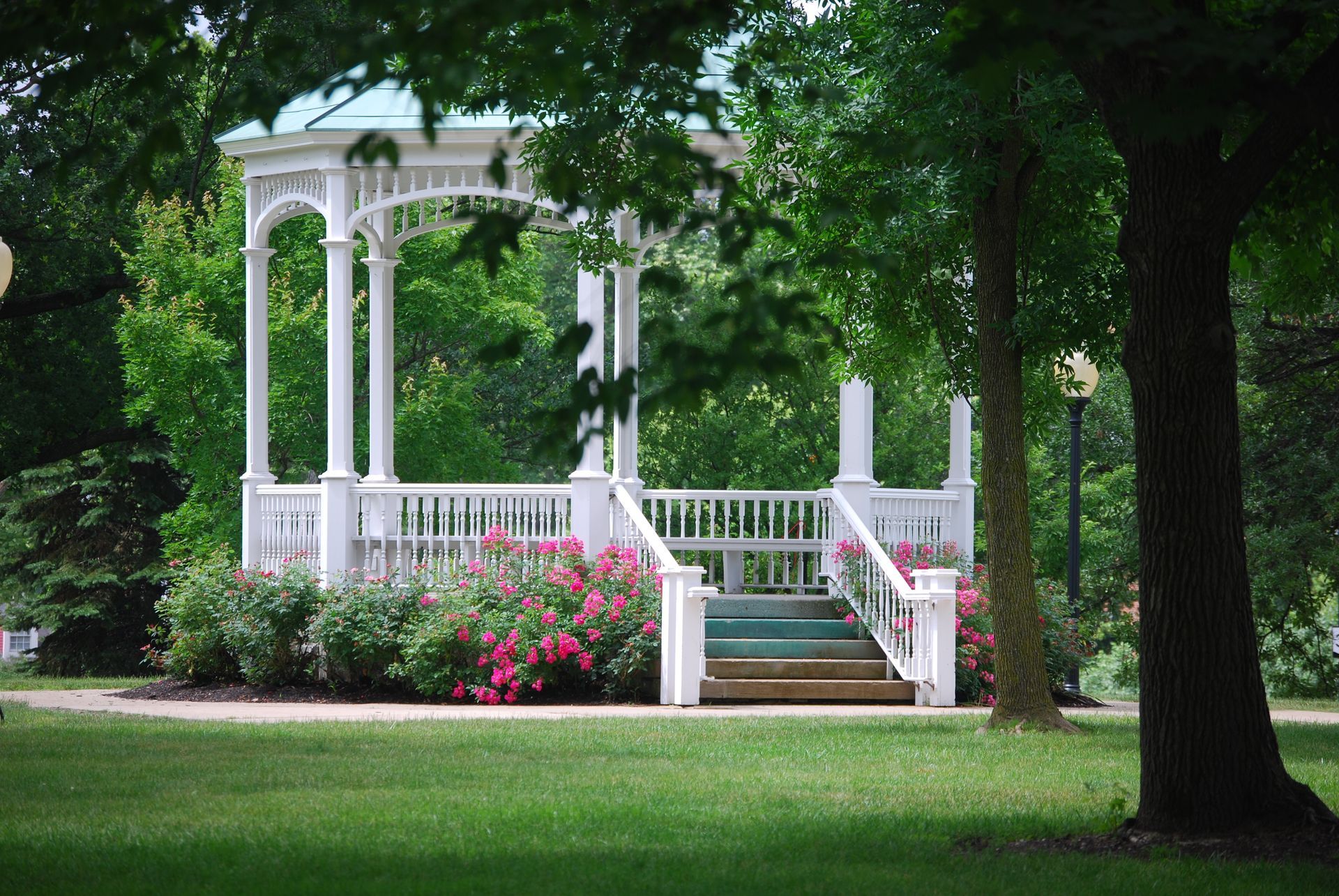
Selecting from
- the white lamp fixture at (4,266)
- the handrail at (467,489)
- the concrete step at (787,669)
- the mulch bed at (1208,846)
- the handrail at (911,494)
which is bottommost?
the concrete step at (787,669)

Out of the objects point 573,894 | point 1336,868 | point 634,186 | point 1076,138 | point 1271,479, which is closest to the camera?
point 634,186

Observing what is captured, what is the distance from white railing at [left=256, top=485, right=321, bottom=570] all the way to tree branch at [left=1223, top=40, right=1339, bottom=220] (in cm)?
1045

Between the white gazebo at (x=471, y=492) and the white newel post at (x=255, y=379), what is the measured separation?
0.05ft

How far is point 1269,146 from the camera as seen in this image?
5863 mm

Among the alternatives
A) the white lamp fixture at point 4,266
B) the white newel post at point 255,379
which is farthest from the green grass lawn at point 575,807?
the white newel post at point 255,379

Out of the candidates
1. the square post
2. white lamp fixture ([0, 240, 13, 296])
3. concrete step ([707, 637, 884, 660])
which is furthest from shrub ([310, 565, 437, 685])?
white lamp fixture ([0, 240, 13, 296])

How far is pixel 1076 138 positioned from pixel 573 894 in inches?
259

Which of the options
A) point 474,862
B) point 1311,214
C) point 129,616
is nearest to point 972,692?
point 1311,214

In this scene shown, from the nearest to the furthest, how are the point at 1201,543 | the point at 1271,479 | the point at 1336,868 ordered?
the point at 1336,868, the point at 1201,543, the point at 1271,479

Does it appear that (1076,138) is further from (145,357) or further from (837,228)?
(145,357)

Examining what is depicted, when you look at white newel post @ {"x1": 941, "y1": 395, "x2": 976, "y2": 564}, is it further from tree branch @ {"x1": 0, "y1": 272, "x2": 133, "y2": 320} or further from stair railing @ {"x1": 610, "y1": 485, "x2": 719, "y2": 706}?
tree branch @ {"x1": 0, "y1": 272, "x2": 133, "y2": 320}

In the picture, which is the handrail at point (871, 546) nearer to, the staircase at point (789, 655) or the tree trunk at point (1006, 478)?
the staircase at point (789, 655)

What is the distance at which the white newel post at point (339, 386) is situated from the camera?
1426 centimetres

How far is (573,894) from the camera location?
5246mm
